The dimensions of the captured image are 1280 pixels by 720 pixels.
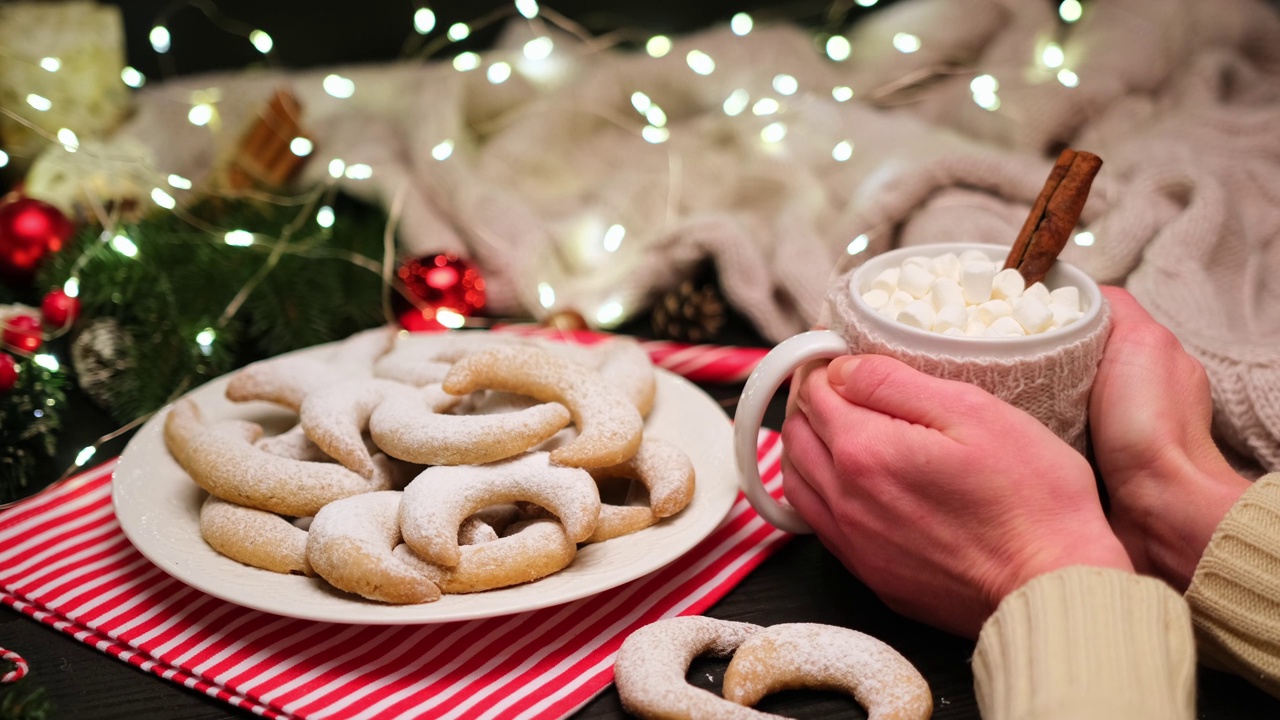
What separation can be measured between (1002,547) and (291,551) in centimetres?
52

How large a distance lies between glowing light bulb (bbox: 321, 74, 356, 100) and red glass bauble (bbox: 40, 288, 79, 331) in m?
0.63

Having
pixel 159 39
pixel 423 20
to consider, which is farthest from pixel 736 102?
pixel 159 39

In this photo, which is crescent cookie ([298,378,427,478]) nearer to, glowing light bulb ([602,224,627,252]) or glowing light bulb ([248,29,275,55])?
glowing light bulb ([602,224,627,252])

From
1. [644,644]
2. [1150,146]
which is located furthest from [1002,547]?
[1150,146]

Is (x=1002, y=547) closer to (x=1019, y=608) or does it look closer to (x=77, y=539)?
(x=1019, y=608)

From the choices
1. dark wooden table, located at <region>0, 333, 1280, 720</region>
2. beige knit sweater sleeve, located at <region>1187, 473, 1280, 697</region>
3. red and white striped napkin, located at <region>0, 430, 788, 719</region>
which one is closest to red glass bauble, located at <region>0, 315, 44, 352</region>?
red and white striped napkin, located at <region>0, 430, 788, 719</region>

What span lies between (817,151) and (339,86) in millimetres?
815

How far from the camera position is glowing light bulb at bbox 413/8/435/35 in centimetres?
182

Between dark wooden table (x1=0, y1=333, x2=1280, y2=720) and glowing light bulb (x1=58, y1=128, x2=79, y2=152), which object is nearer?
dark wooden table (x1=0, y1=333, x2=1280, y2=720)

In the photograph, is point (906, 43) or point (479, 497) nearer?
point (479, 497)

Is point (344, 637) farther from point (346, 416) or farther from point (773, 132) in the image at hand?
point (773, 132)

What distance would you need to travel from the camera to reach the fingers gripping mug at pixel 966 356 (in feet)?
2.46

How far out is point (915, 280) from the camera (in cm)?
82

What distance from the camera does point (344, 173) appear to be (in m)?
1.53
